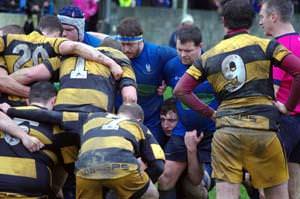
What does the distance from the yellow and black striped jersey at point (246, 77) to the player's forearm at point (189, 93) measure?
0.55ft

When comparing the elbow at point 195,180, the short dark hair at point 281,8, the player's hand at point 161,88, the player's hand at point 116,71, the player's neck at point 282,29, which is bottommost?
the elbow at point 195,180

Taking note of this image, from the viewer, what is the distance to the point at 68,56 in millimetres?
7137

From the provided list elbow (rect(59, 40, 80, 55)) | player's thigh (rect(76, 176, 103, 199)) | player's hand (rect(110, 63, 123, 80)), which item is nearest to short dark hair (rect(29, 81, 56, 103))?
elbow (rect(59, 40, 80, 55))

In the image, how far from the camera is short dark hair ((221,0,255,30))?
21.7ft

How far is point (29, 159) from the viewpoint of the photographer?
6.58 meters

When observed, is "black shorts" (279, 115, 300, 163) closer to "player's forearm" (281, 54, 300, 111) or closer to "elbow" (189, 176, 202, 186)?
"player's forearm" (281, 54, 300, 111)

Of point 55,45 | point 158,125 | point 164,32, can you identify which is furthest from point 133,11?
point 55,45

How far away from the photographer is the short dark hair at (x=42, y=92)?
6.75m

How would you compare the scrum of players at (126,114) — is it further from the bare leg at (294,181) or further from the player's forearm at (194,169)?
the player's forearm at (194,169)

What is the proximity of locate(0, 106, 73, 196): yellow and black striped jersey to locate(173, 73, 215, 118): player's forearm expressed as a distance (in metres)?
0.92

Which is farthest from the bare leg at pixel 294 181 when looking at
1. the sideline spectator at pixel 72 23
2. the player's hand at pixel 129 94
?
the sideline spectator at pixel 72 23

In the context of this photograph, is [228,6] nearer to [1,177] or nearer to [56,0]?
[1,177]

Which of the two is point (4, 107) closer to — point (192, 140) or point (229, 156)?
point (229, 156)

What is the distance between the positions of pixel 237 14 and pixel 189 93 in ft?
2.32
